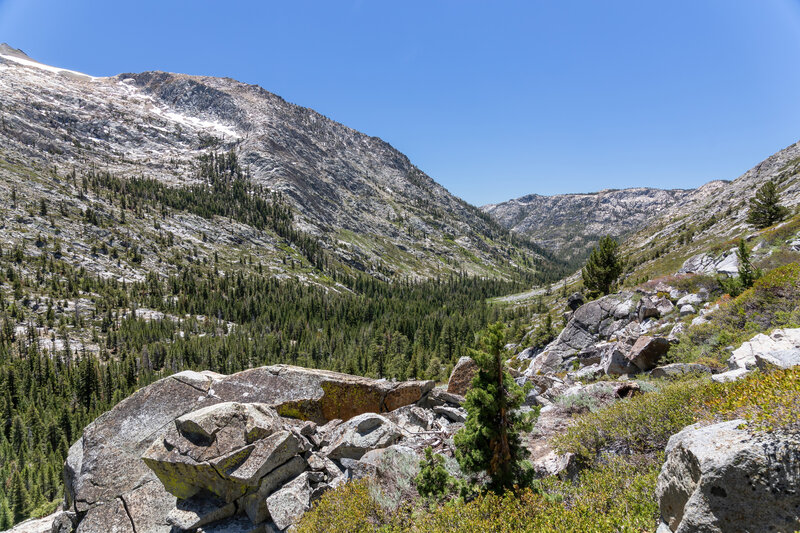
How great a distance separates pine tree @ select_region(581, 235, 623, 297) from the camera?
48.2 m

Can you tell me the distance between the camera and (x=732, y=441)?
6.34m

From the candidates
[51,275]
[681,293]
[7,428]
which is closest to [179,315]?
[51,275]

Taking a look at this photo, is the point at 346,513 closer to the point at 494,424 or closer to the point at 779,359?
the point at 494,424

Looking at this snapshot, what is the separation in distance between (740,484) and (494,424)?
643cm

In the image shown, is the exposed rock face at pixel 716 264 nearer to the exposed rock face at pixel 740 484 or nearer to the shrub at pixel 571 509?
the shrub at pixel 571 509

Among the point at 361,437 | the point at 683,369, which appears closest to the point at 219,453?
the point at 361,437

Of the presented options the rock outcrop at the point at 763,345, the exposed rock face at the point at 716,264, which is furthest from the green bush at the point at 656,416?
the exposed rock face at the point at 716,264

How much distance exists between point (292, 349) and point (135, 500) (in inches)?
4192

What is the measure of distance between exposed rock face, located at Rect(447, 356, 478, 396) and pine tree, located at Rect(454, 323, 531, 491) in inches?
376

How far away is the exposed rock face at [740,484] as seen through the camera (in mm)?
5629

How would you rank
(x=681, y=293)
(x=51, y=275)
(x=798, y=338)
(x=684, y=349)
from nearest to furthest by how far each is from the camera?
1. (x=798, y=338)
2. (x=684, y=349)
3. (x=681, y=293)
4. (x=51, y=275)

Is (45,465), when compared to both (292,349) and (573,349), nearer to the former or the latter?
(292,349)

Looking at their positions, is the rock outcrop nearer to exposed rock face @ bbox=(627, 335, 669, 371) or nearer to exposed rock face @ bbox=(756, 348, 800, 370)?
exposed rock face @ bbox=(756, 348, 800, 370)

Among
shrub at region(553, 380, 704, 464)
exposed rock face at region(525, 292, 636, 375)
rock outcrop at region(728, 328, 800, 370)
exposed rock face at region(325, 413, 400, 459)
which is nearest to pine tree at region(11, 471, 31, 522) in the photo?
exposed rock face at region(325, 413, 400, 459)
